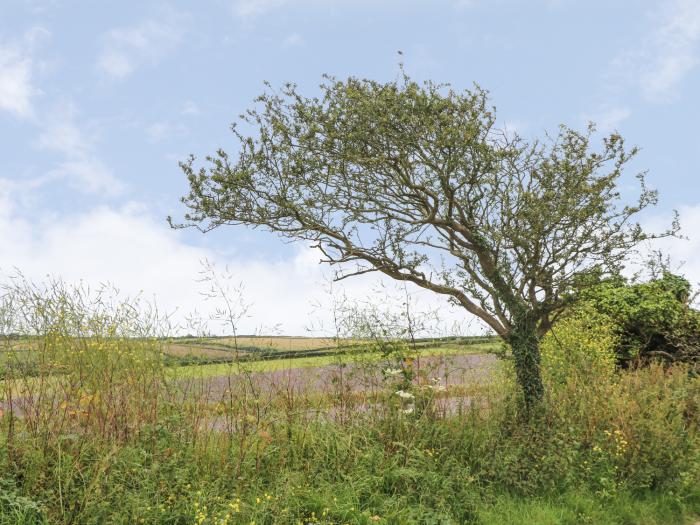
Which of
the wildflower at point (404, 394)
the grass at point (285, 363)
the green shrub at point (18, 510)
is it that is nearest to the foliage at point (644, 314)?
the grass at point (285, 363)

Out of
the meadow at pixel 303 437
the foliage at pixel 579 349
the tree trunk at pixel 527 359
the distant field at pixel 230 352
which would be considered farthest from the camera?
the foliage at pixel 579 349

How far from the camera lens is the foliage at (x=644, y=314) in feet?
47.9

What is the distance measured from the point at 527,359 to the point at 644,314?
7.45 m

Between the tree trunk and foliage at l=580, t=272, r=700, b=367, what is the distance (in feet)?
20.9

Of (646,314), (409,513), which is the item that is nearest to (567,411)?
(409,513)

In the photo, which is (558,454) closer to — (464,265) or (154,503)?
(464,265)

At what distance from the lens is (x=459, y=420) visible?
7.73 metres

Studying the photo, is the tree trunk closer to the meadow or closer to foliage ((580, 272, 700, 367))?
the meadow

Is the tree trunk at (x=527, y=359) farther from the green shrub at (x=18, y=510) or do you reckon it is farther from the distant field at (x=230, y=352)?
the green shrub at (x=18, y=510)

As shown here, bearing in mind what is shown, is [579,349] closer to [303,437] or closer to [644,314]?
[644,314]

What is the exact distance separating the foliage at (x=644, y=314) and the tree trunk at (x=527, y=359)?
6368 mm

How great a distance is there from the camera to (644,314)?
1470 cm

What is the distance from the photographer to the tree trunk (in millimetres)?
8602

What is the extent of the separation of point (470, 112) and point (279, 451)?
513 cm
